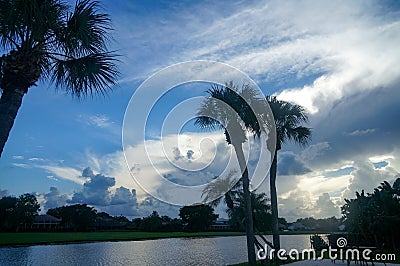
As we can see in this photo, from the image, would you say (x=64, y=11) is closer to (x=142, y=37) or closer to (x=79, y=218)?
(x=142, y=37)

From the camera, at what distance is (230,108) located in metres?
13.4

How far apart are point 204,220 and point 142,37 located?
218ft

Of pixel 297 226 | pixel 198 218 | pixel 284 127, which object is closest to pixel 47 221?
pixel 198 218

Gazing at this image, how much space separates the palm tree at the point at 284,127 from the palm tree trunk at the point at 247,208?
7.07 ft

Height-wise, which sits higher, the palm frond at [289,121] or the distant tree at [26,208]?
the palm frond at [289,121]

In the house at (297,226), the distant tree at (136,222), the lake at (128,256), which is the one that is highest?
the lake at (128,256)

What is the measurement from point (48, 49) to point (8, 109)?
1.57 meters

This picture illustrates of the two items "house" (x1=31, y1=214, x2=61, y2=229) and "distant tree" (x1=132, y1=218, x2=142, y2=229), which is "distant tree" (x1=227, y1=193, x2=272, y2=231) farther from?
"distant tree" (x1=132, y1=218, x2=142, y2=229)

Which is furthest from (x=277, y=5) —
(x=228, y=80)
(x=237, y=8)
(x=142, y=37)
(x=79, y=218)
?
(x=79, y=218)

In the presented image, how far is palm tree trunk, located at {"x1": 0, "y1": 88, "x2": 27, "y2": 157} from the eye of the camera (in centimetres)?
549

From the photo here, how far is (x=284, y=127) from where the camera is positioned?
15.3 m

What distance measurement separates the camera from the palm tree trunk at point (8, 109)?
5.49 metres

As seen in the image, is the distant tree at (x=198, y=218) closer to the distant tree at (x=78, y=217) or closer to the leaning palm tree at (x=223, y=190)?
the distant tree at (x=78, y=217)

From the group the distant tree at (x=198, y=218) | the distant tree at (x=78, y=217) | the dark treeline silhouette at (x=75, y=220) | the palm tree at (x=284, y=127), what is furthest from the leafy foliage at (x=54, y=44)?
the distant tree at (x=198, y=218)
